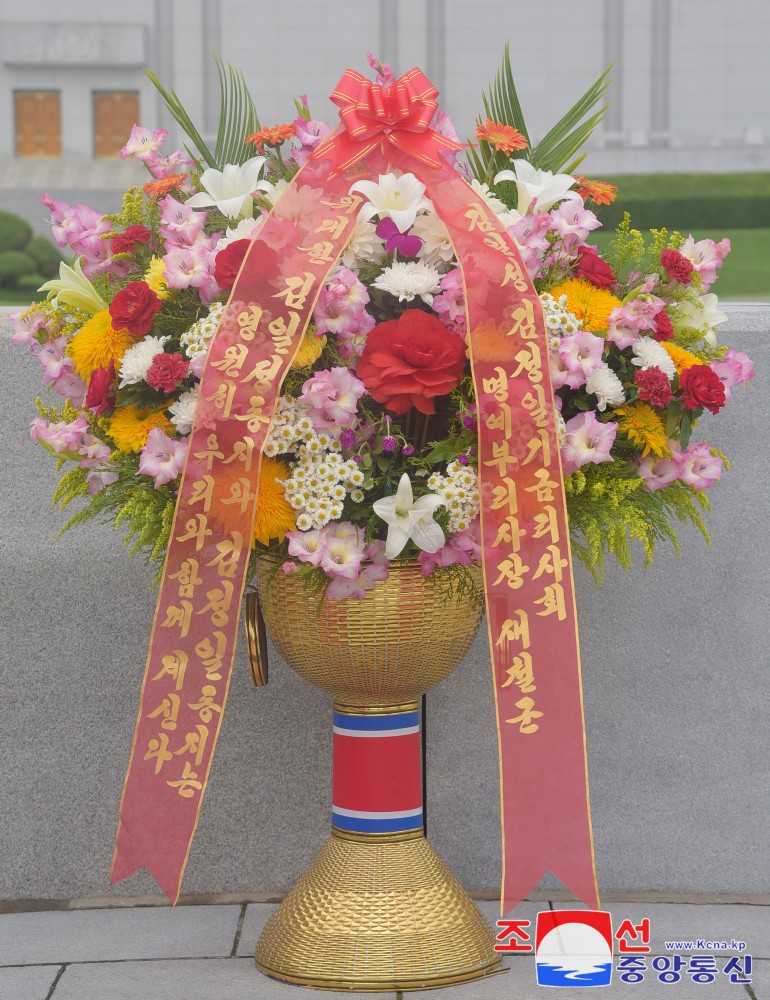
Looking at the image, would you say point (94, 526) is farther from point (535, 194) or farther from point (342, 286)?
point (535, 194)

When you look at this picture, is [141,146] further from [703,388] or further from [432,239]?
[703,388]

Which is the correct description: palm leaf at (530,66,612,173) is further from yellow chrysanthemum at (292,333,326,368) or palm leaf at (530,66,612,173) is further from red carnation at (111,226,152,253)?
red carnation at (111,226,152,253)

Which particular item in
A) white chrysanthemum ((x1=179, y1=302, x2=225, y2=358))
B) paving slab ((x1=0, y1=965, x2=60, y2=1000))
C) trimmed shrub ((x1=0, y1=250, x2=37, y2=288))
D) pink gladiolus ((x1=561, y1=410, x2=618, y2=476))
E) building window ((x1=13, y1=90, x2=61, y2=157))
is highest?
building window ((x1=13, y1=90, x2=61, y2=157))

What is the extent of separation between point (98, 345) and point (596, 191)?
1.11m

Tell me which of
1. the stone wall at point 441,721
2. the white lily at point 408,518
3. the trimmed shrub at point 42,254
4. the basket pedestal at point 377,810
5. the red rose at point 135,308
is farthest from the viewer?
the trimmed shrub at point 42,254

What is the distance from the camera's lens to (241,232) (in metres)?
2.54

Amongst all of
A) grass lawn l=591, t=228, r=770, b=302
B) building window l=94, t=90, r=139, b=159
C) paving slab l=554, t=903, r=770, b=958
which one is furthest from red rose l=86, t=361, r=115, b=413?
building window l=94, t=90, r=139, b=159

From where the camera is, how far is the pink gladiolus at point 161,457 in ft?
7.82

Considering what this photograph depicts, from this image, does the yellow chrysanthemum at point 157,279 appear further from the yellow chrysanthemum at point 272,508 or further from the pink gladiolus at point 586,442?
the pink gladiolus at point 586,442

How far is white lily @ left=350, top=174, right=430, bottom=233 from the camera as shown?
2.49 meters

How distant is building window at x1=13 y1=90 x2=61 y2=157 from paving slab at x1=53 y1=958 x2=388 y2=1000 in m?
19.1

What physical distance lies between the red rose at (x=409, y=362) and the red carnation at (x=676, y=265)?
0.52 metres

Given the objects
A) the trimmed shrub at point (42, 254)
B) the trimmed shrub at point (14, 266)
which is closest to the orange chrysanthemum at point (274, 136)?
the trimmed shrub at point (14, 266)

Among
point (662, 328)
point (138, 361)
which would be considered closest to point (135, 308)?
point (138, 361)
